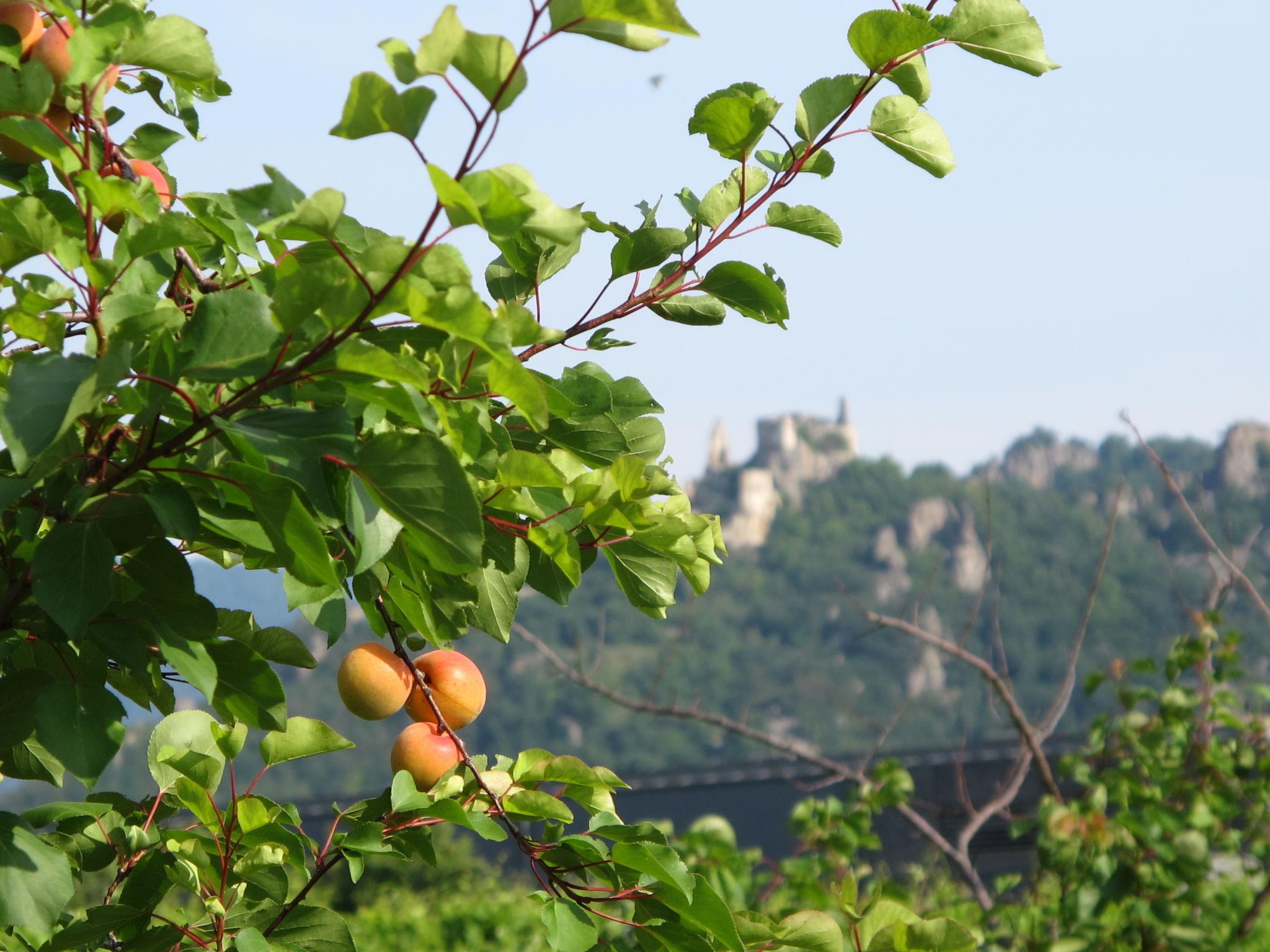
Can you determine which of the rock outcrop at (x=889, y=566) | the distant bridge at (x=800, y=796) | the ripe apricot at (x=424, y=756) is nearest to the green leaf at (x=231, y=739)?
the ripe apricot at (x=424, y=756)

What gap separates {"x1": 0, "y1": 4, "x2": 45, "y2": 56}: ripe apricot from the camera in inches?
38.5

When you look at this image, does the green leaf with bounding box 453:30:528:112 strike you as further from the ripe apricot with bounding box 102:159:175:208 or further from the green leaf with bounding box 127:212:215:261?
the ripe apricot with bounding box 102:159:175:208

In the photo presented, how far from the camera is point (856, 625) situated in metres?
55.2

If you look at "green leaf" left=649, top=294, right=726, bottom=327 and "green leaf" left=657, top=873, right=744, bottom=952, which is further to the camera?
"green leaf" left=649, top=294, right=726, bottom=327

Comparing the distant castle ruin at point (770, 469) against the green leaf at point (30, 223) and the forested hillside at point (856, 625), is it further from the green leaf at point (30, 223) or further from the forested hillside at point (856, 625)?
the green leaf at point (30, 223)

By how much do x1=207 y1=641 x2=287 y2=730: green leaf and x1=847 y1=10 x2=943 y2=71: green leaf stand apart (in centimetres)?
71

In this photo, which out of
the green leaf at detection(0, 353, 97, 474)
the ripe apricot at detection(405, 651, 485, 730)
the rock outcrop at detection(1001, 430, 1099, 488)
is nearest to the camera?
the green leaf at detection(0, 353, 97, 474)

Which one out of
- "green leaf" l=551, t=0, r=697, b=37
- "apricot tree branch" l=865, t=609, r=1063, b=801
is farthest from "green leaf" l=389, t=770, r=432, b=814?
"apricot tree branch" l=865, t=609, r=1063, b=801

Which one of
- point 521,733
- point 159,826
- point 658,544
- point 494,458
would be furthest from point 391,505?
point 521,733

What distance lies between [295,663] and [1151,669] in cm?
346

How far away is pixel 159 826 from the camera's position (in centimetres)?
134

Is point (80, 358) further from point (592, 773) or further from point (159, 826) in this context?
point (159, 826)

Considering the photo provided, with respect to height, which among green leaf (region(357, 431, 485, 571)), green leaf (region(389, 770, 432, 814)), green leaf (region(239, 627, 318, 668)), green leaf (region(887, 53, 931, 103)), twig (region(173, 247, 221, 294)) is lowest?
green leaf (region(389, 770, 432, 814))

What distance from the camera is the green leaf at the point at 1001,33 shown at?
3.26 feet
